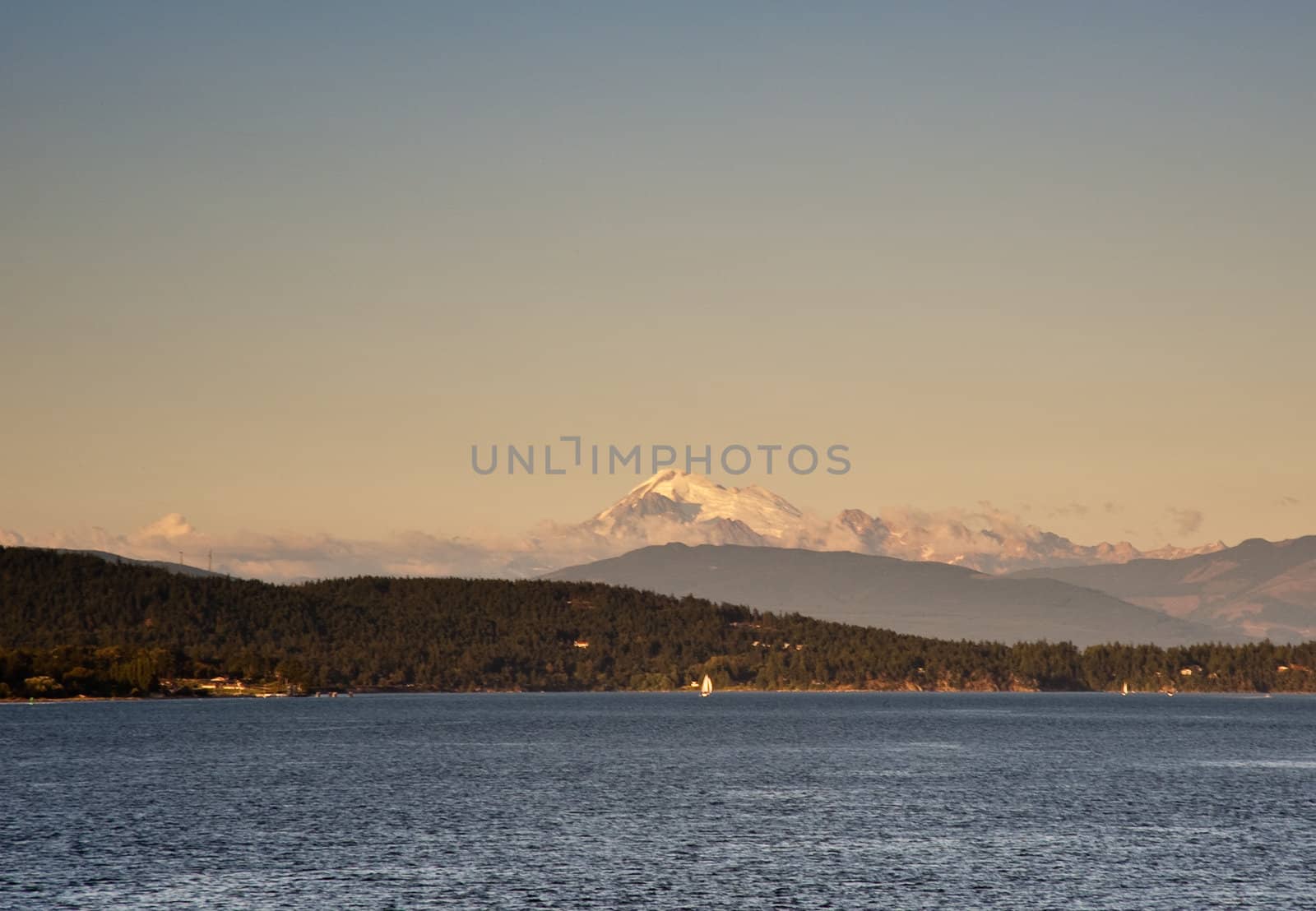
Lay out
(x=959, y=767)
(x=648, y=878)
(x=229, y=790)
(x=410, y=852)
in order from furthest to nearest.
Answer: (x=959, y=767), (x=229, y=790), (x=410, y=852), (x=648, y=878)

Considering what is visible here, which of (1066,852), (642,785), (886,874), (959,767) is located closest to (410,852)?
(886,874)

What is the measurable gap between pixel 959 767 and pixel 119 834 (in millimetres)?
103331

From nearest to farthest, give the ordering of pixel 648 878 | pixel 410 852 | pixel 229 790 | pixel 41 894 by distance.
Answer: pixel 41 894, pixel 648 878, pixel 410 852, pixel 229 790

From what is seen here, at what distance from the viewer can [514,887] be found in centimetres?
9744

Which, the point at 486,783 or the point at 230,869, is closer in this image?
the point at 230,869

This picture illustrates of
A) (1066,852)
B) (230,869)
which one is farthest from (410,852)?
(1066,852)

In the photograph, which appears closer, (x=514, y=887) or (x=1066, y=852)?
(x=514, y=887)

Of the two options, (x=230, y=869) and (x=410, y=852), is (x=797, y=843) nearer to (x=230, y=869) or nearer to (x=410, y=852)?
(x=410, y=852)

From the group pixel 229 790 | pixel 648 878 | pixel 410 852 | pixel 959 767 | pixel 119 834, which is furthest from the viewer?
pixel 959 767

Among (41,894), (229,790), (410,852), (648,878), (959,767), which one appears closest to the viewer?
(41,894)

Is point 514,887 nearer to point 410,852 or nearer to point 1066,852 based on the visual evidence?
point 410,852

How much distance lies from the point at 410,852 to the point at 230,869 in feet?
41.8

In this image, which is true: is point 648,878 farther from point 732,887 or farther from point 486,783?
point 486,783

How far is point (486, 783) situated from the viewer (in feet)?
539
